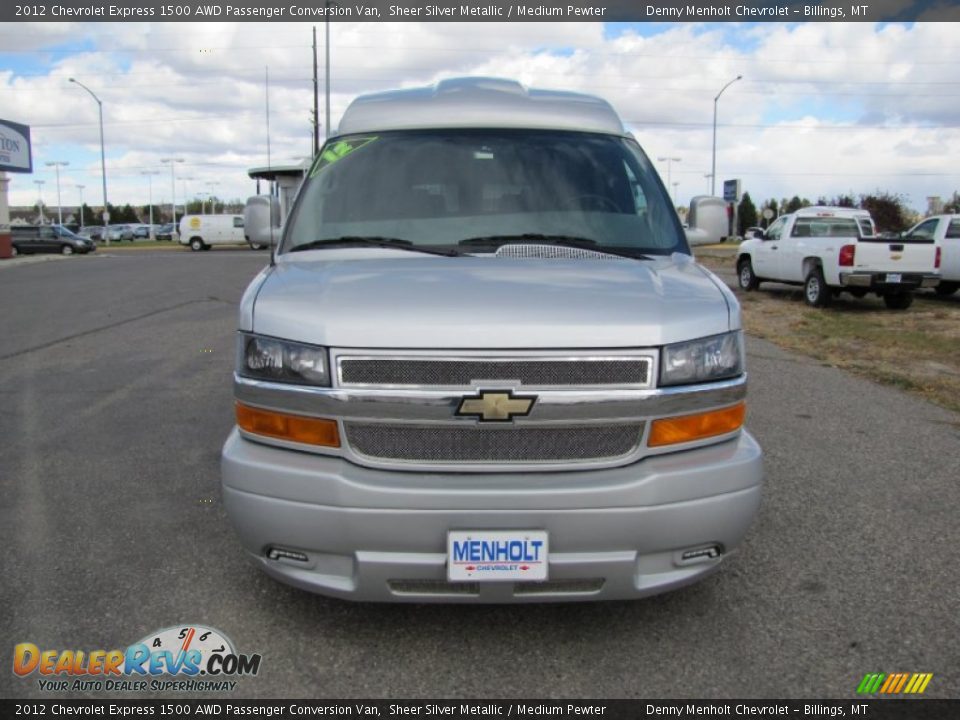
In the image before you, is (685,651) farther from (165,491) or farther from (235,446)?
(165,491)

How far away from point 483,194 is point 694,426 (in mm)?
1639

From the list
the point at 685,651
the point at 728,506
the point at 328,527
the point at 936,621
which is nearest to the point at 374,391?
the point at 328,527

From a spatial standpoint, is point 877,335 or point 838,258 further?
point 838,258

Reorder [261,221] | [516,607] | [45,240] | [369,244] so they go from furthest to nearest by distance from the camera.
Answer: [45,240] < [261,221] < [369,244] < [516,607]

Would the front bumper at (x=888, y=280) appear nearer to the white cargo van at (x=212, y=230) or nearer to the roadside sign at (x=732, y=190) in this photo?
the roadside sign at (x=732, y=190)

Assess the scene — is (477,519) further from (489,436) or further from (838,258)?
(838,258)

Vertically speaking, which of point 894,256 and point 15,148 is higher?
point 15,148

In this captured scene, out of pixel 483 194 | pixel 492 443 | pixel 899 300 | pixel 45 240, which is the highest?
pixel 483 194

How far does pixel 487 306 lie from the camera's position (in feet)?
8.96

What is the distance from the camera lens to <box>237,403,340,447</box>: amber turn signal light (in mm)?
2756

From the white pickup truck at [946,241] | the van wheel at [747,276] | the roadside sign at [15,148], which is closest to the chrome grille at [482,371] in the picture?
the white pickup truck at [946,241]

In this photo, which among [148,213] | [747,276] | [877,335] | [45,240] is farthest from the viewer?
[148,213]

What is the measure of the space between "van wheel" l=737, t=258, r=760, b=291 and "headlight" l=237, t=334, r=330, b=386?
55.5 ft

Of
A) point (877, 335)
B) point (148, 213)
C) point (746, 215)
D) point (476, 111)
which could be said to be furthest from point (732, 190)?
point (148, 213)
